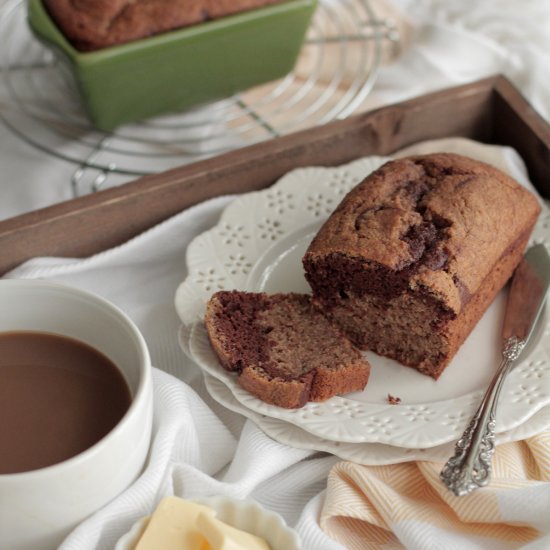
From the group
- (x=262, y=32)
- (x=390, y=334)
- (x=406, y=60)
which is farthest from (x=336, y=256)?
(x=406, y=60)

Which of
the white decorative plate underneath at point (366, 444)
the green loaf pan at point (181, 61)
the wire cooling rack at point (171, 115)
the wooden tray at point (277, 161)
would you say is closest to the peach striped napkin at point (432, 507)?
the white decorative plate underneath at point (366, 444)

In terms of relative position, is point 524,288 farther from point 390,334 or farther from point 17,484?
point 17,484

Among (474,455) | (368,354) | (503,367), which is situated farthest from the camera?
(368,354)

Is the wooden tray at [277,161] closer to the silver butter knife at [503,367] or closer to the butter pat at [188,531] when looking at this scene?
the silver butter knife at [503,367]

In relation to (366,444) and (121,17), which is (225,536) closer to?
(366,444)

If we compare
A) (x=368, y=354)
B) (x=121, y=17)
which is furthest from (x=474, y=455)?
(x=121, y=17)

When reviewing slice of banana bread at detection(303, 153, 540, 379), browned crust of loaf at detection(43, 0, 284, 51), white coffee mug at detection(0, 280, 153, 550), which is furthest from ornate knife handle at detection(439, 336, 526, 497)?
browned crust of loaf at detection(43, 0, 284, 51)

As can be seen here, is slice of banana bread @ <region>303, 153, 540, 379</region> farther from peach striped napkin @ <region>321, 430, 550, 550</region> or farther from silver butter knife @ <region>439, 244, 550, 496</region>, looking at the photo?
peach striped napkin @ <region>321, 430, 550, 550</region>
